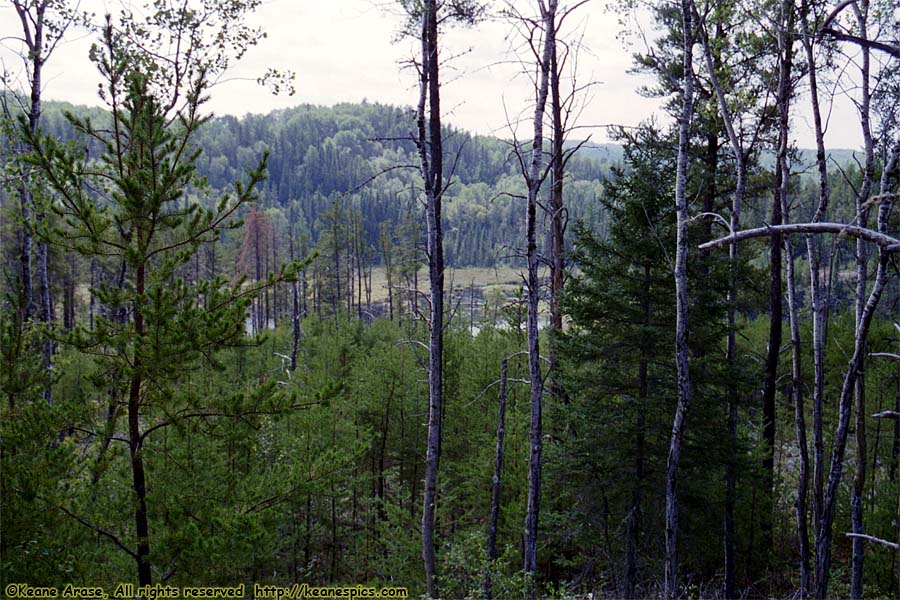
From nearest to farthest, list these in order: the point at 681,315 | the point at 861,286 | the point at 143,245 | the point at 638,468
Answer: the point at 143,245
the point at 681,315
the point at 861,286
the point at 638,468

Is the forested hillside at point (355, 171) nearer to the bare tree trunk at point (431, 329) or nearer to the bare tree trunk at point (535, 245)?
the bare tree trunk at point (431, 329)

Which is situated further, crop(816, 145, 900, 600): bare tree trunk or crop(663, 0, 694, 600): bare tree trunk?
crop(663, 0, 694, 600): bare tree trunk

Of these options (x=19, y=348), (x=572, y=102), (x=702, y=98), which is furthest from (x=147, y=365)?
(x=702, y=98)

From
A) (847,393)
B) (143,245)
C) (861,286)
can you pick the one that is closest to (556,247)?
(861,286)

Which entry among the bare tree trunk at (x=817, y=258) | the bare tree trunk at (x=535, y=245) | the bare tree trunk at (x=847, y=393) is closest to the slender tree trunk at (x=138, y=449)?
the bare tree trunk at (x=535, y=245)

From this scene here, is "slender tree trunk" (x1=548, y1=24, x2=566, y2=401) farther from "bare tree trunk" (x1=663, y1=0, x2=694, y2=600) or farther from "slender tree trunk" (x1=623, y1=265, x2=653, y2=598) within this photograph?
"bare tree trunk" (x1=663, y1=0, x2=694, y2=600)

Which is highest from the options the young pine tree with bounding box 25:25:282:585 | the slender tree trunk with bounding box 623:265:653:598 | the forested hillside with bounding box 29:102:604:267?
the forested hillside with bounding box 29:102:604:267

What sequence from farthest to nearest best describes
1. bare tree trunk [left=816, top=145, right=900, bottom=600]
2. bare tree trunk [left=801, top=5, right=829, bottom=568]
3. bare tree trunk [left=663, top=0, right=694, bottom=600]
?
bare tree trunk [left=801, top=5, right=829, bottom=568]
bare tree trunk [left=663, top=0, right=694, bottom=600]
bare tree trunk [left=816, top=145, right=900, bottom=600]

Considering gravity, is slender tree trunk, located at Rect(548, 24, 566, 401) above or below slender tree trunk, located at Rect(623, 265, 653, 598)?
above

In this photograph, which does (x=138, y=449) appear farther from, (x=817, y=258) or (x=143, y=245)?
(x=817, y=258)

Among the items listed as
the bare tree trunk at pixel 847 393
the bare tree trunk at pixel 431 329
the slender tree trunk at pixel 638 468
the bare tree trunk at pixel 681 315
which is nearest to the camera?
the bare tree trunk at pixel 847 393

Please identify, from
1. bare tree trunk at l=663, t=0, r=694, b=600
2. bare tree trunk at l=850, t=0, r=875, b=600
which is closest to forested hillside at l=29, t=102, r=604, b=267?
bare tree trunk at l=663, t=0, r=694, b=600

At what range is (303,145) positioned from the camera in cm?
16150

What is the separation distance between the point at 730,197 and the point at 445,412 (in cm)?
841
